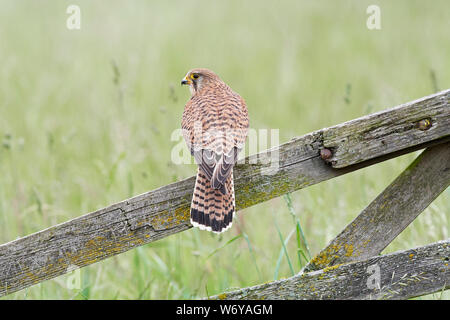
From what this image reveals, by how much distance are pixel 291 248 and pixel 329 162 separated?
8.51ft

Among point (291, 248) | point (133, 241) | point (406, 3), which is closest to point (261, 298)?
point (133, 241)

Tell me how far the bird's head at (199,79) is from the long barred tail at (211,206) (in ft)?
4.41

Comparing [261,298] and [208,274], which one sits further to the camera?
[208,274]

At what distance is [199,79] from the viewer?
4.24 metres

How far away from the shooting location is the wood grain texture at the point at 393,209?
2666 millimetres

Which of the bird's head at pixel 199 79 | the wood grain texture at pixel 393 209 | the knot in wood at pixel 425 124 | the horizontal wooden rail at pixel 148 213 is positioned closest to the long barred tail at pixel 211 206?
the horizontal wooden rail at pixel 148 213

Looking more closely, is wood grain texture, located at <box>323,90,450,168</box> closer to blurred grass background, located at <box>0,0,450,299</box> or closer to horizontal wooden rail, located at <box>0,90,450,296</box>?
horizontal wooden rail, located at <box>0,90,450,296</box>

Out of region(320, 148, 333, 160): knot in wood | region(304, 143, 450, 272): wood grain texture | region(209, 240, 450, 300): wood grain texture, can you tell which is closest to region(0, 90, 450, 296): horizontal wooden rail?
region(320, 148, 333, 160): knot in wood

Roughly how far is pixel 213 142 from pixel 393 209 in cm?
100

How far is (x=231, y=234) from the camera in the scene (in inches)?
208

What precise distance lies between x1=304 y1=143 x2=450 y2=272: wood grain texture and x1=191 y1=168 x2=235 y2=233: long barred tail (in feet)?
1.43

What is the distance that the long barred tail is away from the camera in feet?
8.86

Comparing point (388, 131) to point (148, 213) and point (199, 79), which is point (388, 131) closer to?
point (148, 213)

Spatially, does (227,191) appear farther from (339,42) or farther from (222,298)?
(339,42)
